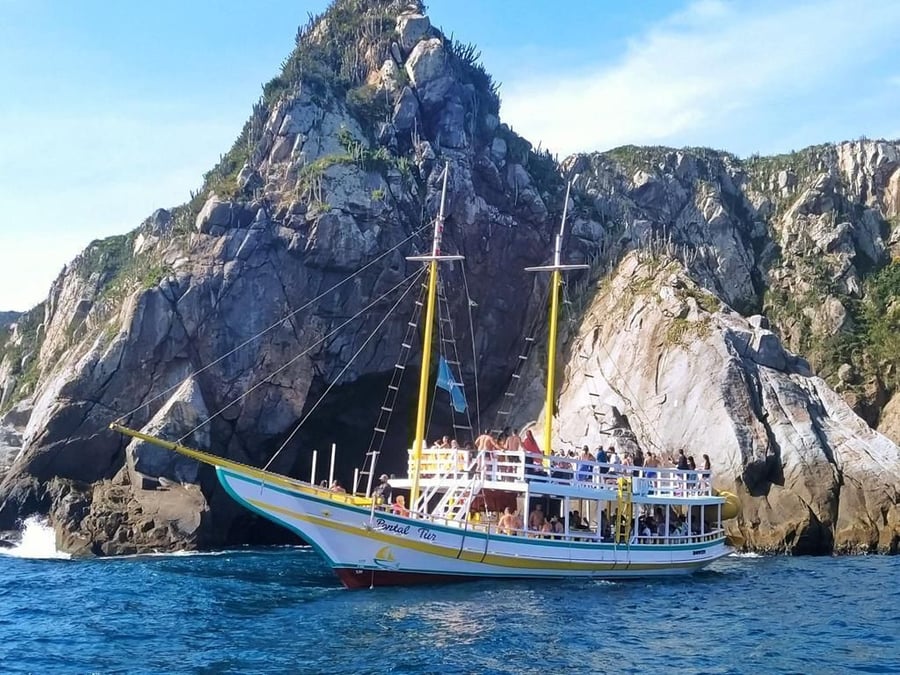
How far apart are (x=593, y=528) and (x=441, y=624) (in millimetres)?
13295

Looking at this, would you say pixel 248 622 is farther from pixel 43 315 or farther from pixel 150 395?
pixel 43 315

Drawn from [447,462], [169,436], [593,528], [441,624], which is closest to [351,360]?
[169,436]

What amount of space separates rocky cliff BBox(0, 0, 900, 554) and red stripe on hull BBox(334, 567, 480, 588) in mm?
17619

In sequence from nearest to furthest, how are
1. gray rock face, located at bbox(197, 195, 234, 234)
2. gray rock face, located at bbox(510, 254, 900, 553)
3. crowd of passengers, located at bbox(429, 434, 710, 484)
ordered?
crowd of passengers, located at bbox(429, 434, 710, 484) < gray rock face, located at bbox(510, 254, 900, 553) < gray rock face, located at bbox(197, 195, 234, 234)

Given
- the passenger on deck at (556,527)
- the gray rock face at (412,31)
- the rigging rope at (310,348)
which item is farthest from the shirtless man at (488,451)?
the gray rock face at (412,31)

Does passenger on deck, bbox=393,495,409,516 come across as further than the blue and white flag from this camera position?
No

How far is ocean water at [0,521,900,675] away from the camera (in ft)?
70.7

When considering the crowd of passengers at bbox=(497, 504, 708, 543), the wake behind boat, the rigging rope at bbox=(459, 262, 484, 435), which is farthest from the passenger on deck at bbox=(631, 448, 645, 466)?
the rigging rope at bbox=(459, 262, 484, 435)

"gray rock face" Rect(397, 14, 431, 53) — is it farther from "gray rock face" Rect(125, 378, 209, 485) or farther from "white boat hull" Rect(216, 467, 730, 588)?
"white boat hull" Rect(216, 467, 730, 588)

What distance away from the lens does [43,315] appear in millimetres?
78625

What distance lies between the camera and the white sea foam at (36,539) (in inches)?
1827

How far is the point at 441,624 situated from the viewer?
25188 millimetres

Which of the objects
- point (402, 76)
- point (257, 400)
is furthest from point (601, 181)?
point (257, 400)

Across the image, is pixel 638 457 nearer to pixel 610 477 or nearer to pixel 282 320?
pixel 610 477
